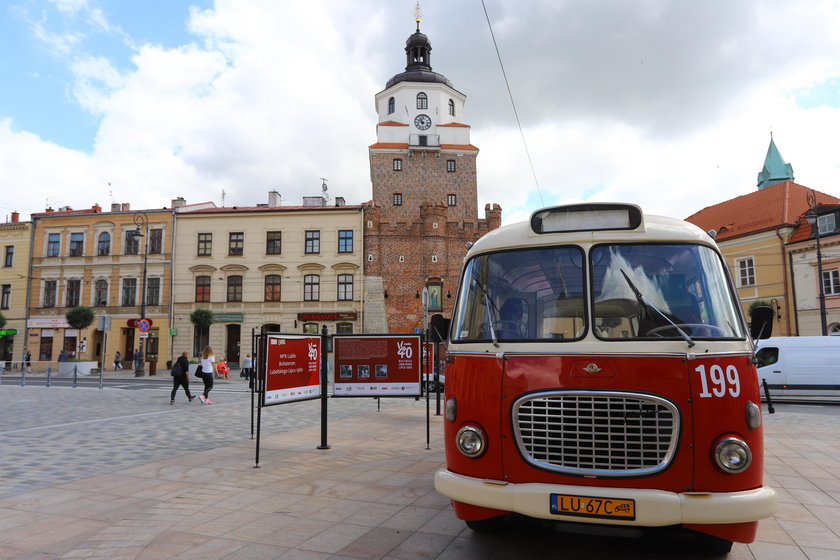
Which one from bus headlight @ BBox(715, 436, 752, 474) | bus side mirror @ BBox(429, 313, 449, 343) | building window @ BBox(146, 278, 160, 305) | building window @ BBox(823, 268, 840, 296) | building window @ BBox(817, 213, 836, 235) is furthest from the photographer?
building window @ BBox(146, 278, 160, 305)

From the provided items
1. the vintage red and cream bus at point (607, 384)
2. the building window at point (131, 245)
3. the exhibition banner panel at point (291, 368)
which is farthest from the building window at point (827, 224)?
the building window at point (131, 245)

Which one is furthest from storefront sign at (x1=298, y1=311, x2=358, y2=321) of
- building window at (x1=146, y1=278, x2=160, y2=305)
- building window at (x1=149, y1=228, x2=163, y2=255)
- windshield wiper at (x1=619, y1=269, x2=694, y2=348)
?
windshield wiper at (x1=619, y1=269, x2=694, y2=348)

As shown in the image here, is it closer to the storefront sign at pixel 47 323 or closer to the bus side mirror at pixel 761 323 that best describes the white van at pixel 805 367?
the bus side mirror at pixel 761 323

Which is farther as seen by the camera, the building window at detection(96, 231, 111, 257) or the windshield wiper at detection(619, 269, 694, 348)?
the building window at detection(96, 231, 111, 257)

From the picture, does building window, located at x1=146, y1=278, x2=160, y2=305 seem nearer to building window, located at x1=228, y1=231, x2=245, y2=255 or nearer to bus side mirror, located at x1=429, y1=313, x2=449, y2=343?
building window, located at x1=228, y1=231, x2=245, y2=255

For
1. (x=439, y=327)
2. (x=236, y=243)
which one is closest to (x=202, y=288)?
(x=236, y=243)

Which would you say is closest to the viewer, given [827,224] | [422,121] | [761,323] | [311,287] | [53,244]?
[761,323]

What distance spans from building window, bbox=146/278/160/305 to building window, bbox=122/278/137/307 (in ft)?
3.55

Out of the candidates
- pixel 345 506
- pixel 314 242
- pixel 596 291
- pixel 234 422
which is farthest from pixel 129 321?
pixel 596 291

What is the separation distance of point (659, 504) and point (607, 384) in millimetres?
820

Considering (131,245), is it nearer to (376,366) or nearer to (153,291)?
(153,291)

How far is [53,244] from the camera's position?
44156 millimetres

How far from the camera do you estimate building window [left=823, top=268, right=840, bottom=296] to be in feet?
115

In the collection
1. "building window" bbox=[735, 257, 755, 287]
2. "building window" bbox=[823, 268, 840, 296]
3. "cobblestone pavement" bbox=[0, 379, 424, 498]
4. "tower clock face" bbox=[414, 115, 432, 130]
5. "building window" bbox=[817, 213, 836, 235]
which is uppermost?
"tower clock face" bbox=[414, 115, 432, 130]
